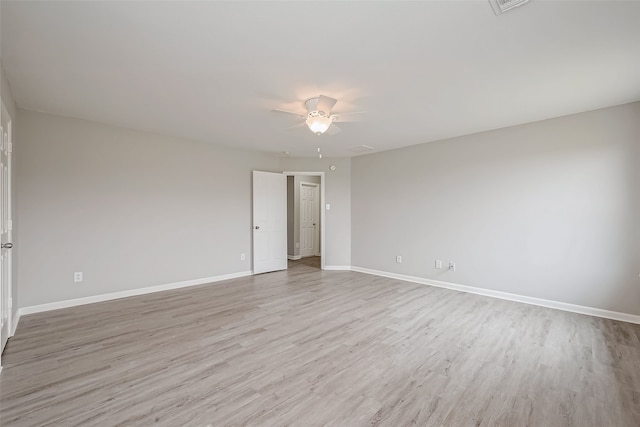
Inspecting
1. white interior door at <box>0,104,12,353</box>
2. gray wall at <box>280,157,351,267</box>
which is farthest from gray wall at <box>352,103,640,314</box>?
white interior door at <box>0,104,12,353</box>

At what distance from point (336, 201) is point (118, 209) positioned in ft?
12.8

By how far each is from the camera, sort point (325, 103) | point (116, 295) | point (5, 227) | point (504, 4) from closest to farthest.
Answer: point (504, 4), point (5, 227), point (325, 103), point (116, 295)

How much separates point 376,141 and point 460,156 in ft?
4.51

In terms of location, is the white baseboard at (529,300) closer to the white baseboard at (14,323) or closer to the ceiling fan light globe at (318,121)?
the ceiling fan light globe at (318,121)

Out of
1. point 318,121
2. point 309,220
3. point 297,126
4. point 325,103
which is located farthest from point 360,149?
point 309,220

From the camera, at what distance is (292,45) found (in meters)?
2.07

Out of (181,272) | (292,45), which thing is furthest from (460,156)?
(181,272)

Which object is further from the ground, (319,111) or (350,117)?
(350,117)

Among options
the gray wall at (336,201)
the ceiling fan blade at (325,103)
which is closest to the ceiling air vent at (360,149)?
the gray wall at (336,201)

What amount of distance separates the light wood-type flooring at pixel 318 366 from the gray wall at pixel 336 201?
238 centimetres

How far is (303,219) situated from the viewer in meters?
7.86

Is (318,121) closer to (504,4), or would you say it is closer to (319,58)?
(319,58)

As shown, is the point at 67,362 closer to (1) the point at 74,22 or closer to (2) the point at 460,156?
(1) the point at 74,22

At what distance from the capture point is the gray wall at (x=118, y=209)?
3467mm
